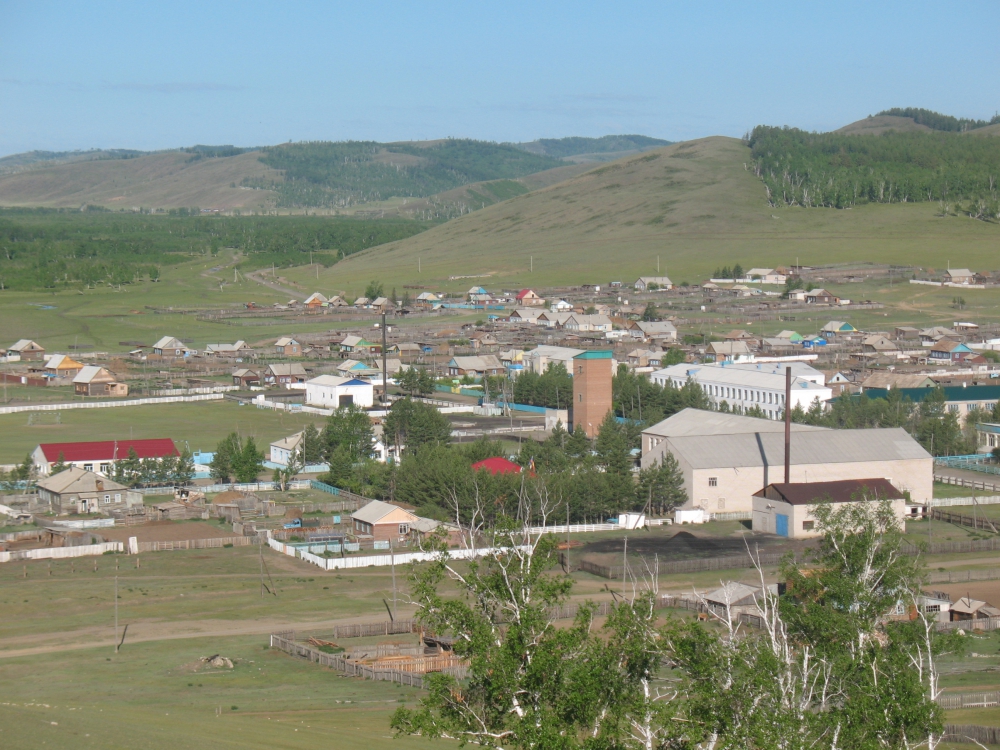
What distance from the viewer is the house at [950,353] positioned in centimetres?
8344

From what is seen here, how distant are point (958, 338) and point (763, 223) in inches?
3205

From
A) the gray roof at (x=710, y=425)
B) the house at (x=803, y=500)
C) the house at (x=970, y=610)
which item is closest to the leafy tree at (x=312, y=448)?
the gray roof at (x=710, y=425)

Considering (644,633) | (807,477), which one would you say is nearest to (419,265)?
(807,477)

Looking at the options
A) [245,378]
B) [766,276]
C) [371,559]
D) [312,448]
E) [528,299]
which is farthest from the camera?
[766,276]

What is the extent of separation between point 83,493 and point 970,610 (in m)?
28.8

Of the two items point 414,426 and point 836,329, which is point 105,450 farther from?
point 836,329

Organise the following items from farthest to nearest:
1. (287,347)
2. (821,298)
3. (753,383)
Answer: (821,298) → (287,347) → (753,383)

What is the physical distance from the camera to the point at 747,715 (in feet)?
→ 55.0

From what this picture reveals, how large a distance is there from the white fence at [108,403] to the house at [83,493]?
2336 centimetres

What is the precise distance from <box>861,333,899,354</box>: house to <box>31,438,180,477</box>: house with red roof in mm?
50468

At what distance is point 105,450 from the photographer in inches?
2036

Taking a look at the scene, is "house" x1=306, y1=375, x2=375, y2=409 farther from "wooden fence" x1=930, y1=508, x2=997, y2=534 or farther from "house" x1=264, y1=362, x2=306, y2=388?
"wooden fence" x1=930, y1=508, x2=997, y2=534

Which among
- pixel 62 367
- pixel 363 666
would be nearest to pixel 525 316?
pixel 62 367

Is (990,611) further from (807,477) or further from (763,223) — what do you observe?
(763,223)
